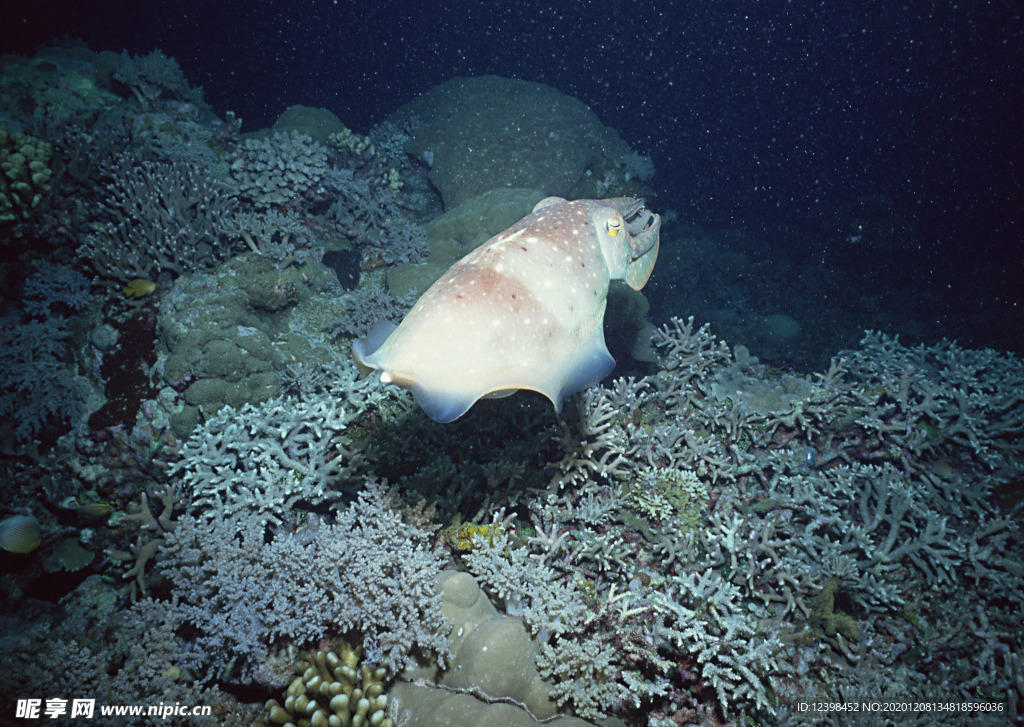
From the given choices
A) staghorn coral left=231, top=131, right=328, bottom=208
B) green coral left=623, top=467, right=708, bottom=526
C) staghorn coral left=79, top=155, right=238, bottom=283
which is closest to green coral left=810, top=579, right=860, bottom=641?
green coral left=623, top=467, right=708, bottom=526

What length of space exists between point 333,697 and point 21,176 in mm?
8557

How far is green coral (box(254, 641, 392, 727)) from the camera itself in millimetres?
2447

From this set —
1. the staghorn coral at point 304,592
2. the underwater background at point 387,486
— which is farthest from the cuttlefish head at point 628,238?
the staghorn coral at point 304,592

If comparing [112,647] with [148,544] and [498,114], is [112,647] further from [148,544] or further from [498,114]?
[498,114]

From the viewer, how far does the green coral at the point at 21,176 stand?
18.6 feet

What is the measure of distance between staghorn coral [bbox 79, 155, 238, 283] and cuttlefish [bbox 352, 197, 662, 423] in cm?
623

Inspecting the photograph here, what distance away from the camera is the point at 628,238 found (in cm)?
283

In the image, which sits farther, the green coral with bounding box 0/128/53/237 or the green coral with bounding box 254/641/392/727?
the green coral with bounding box 0/128/53/237

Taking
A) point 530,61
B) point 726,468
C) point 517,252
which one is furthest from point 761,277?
point 530,61

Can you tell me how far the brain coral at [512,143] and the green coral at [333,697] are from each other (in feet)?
33.7

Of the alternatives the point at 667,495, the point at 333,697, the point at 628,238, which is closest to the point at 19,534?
the point at 333,697

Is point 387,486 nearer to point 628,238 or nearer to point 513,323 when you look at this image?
point 513,323

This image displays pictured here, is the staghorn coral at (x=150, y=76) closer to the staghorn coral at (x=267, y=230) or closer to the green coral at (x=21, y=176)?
the green coral at (x=21, y=176)

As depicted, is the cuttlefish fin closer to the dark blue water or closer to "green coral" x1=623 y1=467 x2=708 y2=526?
"green coral" x1=623 y1=467 x2=708 y2=526
